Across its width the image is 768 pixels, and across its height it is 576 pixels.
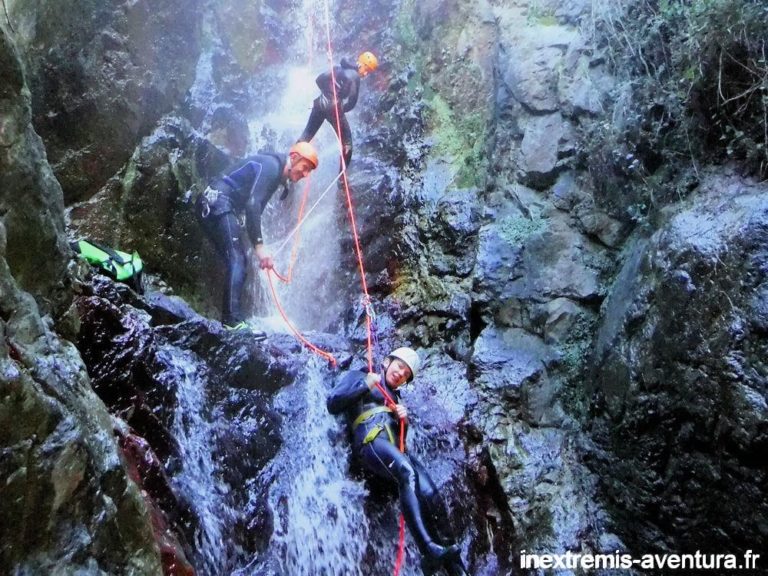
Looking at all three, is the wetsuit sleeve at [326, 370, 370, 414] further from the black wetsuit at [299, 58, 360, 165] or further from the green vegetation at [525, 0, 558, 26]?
the green vegetation at [525, 0, 558, 26]

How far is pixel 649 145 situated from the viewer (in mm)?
5250

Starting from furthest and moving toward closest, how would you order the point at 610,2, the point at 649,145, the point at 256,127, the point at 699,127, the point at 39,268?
1. the point at 256,127
2. the point at 610,2
3. the point at 649,145
4. the point at 699,127
5. the point at 39,268

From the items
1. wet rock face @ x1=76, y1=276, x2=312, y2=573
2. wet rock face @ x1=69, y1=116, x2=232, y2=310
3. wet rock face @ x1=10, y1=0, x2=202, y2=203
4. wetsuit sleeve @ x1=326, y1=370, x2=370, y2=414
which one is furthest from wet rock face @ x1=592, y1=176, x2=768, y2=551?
wet rock face @ x1=10, y1=0, x2=202, y2=203

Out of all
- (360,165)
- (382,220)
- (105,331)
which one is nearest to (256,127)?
(360,165)

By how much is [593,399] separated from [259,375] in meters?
3.03

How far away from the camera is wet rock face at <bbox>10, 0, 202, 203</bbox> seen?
4965mm

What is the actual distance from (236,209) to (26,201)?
9.94 ft

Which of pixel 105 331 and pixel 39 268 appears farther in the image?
pixel 105 331

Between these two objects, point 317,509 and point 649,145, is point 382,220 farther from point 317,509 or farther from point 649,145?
point 317,509

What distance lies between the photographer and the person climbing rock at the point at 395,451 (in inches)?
162

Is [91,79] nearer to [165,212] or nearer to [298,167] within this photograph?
[165,212]

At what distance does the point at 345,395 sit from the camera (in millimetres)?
4676

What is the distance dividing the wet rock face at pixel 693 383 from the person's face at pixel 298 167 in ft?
11.2

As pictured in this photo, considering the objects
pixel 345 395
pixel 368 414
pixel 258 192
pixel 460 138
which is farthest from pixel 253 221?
pixel 460 138
